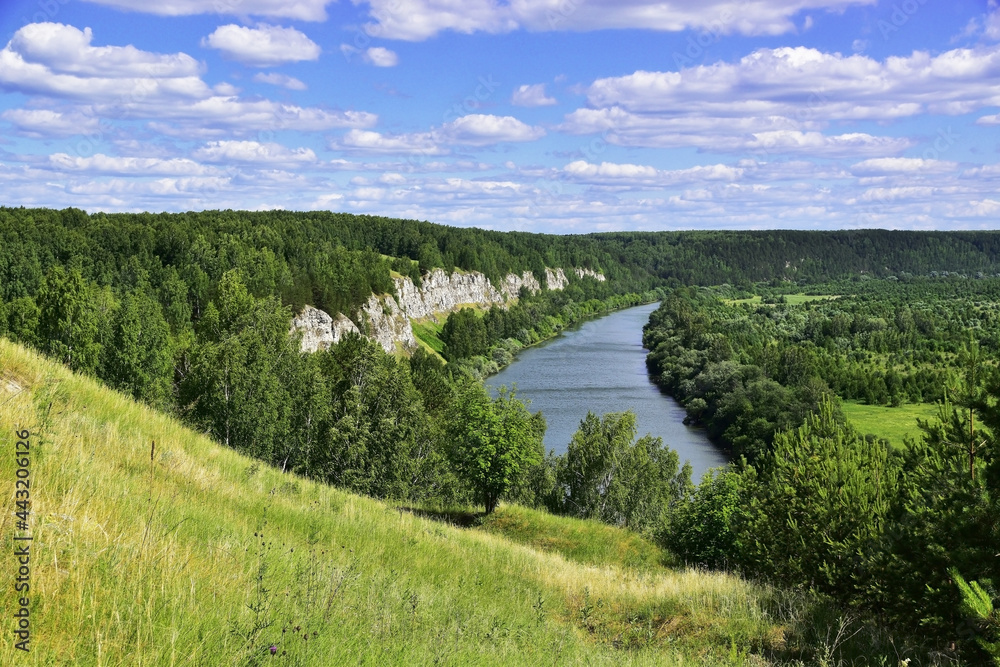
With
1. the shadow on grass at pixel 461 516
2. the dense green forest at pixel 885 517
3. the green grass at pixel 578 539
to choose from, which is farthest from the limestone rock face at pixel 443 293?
the dense green forest at pixel 885 517

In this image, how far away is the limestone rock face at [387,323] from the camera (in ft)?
290

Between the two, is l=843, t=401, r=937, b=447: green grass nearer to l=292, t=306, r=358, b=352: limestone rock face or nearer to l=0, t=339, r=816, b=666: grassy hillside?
l=292, t=306, r=358, b=352: limestone rock face

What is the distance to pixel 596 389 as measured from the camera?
81625mm

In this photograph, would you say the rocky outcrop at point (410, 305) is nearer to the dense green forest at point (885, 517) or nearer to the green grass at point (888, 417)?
the dense green forest at point (885, 517)

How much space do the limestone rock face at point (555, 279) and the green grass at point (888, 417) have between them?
114 m

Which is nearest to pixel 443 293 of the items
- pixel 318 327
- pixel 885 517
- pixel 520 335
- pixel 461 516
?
pixel 520 335

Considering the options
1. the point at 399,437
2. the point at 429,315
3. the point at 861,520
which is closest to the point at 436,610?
the point at 861,520

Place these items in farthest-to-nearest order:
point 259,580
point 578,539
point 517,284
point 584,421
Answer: point 517,284 < point 584,421 < point 578,539 < point 259,580

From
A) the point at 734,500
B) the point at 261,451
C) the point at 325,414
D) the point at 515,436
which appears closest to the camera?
the point at 734,500

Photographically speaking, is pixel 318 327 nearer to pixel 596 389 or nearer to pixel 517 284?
pixel 596 389

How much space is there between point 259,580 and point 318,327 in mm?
71714

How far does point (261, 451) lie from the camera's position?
36.1 metres

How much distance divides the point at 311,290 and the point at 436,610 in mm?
73258

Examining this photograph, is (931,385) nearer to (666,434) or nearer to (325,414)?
(666,434)
